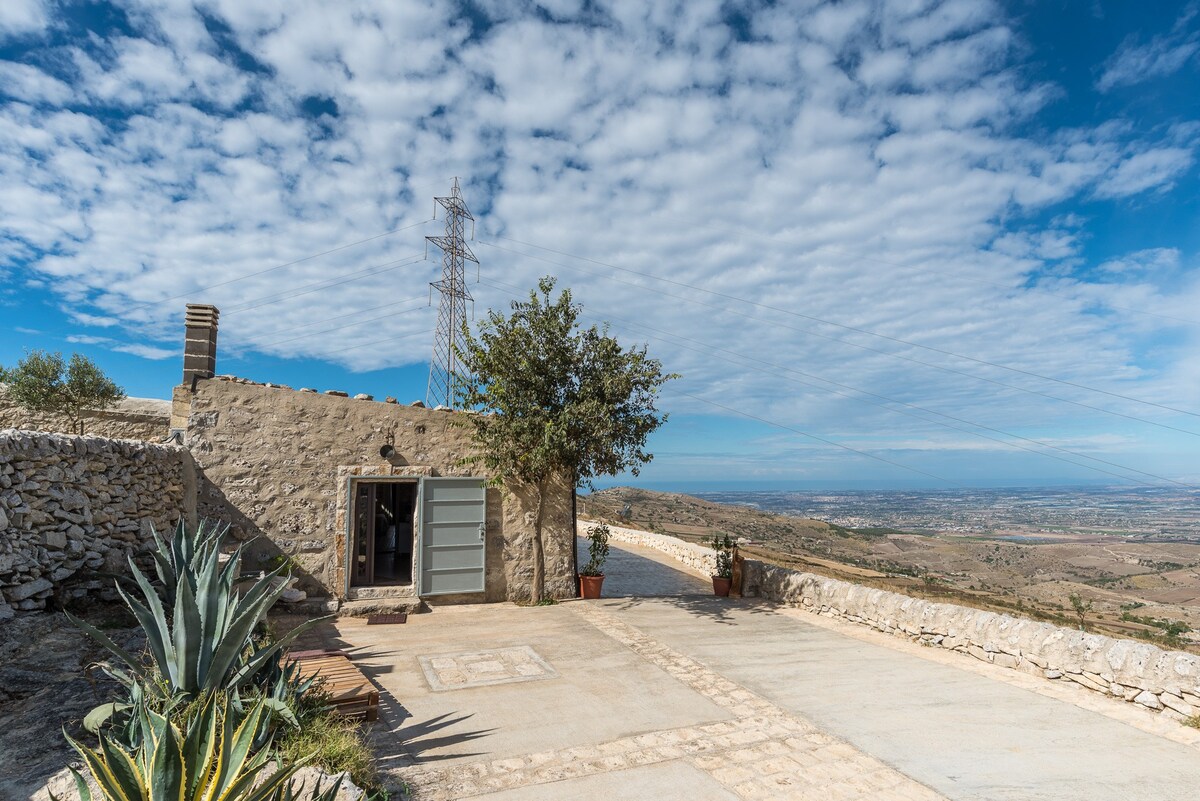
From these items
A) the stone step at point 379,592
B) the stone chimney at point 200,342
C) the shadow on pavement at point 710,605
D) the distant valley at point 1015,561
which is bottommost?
the distant valley at point 1015,561

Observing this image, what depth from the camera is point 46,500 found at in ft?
19.9

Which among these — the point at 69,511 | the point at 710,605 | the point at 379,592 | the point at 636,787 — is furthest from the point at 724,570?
the point at 69,511

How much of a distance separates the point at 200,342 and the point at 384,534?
7.38 meters

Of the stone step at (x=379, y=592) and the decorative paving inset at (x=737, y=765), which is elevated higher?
the stone step at (x=379, y=592)

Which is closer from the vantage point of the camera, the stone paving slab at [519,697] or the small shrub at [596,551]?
the stone paving slab at [519,697]

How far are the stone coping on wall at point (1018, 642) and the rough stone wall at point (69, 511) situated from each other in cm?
985

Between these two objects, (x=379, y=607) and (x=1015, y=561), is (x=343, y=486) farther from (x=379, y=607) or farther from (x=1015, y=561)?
(x=1015, y=561)

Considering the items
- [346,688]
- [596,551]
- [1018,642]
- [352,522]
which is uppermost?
[352,522]

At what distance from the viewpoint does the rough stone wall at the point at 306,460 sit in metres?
9.40

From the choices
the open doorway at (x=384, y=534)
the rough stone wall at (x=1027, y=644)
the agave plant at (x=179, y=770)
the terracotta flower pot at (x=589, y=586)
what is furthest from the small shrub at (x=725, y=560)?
the agave plant at (x=179, y=770)

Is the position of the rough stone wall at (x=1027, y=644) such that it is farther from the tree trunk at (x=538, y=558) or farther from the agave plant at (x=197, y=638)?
the agave plant at (x=197, y=638)

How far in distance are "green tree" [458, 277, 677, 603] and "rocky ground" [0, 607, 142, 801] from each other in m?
5.47

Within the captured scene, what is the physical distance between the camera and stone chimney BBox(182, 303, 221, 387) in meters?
9.48

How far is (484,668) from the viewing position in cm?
697
